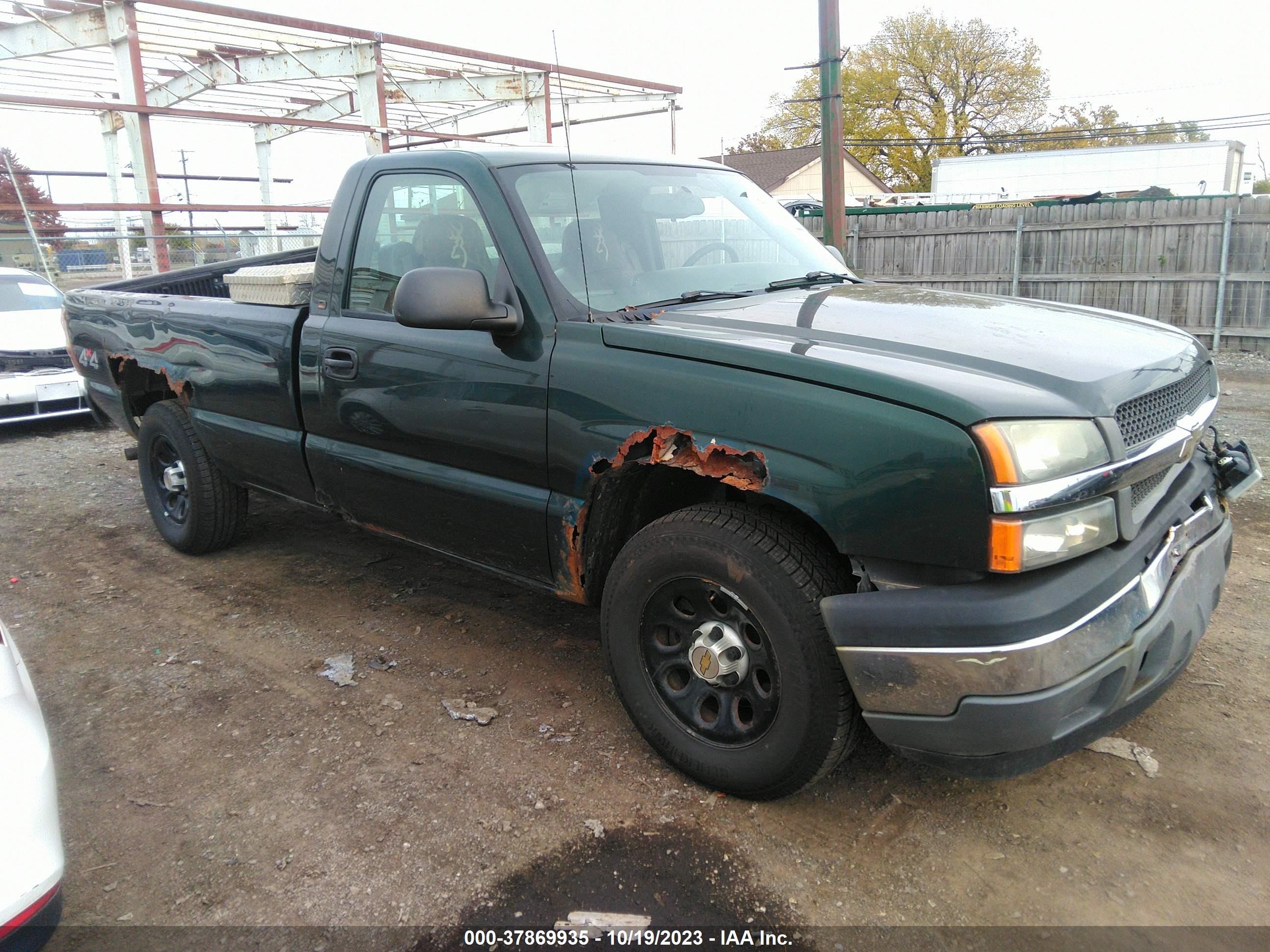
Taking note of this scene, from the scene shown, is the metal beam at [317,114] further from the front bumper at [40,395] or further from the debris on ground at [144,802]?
the debris on ground at [144,802]

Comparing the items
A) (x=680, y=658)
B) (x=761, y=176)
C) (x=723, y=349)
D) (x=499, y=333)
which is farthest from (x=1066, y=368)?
(x=761, y=176)

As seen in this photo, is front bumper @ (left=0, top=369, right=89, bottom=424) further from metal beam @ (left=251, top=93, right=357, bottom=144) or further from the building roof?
the building roof

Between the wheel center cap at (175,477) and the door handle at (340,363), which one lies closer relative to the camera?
the door handle at (340,363)

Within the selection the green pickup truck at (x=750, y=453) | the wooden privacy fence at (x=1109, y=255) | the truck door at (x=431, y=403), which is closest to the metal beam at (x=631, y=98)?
the wooden privacy fence at (x=1109, y=255)

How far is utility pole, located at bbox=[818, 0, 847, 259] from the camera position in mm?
8180

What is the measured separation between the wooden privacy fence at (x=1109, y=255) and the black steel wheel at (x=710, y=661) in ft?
32.4

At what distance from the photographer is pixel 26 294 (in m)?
9.10

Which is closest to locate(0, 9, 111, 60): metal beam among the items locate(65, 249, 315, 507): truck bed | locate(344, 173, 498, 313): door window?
locate(65, 249, 315, 507): truck bed

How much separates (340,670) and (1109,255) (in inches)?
476

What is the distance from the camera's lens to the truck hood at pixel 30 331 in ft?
27.2

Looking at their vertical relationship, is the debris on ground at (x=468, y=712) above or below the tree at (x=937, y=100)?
below

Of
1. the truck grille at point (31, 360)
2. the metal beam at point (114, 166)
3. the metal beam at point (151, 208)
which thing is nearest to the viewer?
the truck grille at point (31, 360)

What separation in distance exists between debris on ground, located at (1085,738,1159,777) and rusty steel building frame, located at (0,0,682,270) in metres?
11.6

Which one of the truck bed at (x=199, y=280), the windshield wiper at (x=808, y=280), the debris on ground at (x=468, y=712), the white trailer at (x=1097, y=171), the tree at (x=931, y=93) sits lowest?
the debris on ground at (x=468, y=712)
